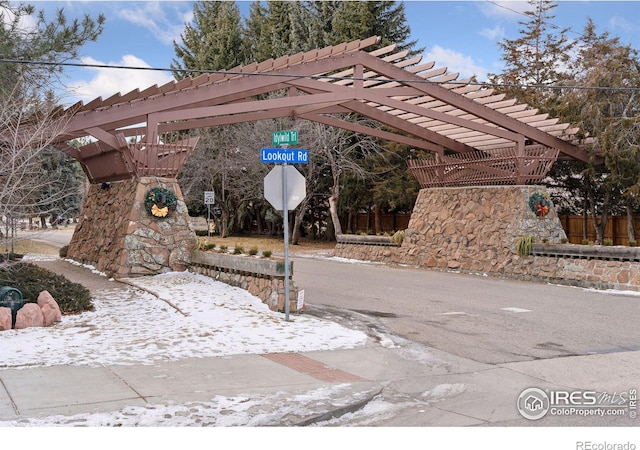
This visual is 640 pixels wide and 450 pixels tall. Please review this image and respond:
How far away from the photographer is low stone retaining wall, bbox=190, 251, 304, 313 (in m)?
12.6

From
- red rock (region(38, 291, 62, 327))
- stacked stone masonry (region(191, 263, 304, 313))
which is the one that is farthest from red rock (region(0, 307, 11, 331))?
stacked stone masonry (region(191, 263, 304, 313))

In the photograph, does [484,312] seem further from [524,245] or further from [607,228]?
[607,228]

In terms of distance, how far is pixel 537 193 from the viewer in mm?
20594

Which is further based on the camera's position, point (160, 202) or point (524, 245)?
point (524, 245)

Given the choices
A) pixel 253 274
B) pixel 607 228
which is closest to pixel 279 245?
pixel 607 228

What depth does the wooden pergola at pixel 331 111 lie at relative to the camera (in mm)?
16469

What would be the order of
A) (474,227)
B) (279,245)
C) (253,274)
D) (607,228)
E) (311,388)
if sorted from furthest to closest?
(279,245) → (607,228) → (474,227) → (253,274) → (311,388)

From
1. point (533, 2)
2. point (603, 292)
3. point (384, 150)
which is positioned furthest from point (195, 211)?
point (603, 292)

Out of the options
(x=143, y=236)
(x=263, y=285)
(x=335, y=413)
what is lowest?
(x=335, y=413)

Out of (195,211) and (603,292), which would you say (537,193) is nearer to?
(603,292)

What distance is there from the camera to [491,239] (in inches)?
838

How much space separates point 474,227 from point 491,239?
0.83 meters

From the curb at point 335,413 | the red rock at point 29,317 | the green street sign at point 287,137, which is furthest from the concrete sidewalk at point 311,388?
the green street sign at point 287,137

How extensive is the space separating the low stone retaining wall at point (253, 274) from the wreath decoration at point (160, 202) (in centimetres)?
134
